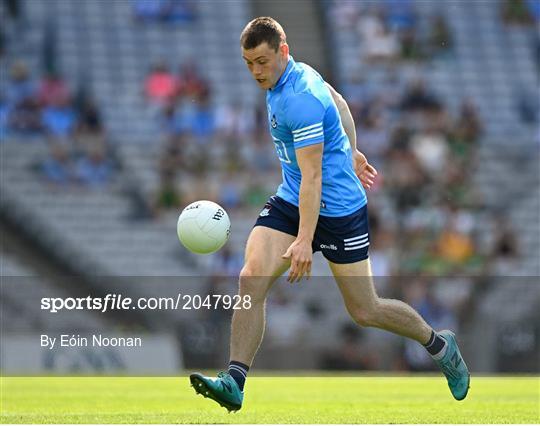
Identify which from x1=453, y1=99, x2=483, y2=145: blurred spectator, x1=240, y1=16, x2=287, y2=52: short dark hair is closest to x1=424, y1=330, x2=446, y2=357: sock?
x1=240, y1=16, x2=287, y2=52: short dark hair

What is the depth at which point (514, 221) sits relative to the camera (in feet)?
72.6

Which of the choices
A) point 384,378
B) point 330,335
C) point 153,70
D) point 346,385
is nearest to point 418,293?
point 330,335

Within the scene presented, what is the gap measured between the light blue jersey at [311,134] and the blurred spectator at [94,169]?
1350cm

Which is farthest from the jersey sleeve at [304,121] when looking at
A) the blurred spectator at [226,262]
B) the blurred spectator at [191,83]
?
the blurred spectator at [191,83]

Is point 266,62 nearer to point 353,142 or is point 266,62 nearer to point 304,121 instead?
point 304,121

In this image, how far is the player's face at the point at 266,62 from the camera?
7.56 metres

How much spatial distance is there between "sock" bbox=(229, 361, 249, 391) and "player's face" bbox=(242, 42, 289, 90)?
5.49ft

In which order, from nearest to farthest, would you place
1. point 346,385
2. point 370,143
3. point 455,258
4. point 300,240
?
point 300,240
point 346,385
point 455,258
point 370,143

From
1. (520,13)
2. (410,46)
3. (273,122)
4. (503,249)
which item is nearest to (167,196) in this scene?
(503,249)

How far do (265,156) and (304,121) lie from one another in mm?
14705

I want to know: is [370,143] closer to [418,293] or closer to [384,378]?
[418,293]

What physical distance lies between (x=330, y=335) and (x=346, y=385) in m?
4.49

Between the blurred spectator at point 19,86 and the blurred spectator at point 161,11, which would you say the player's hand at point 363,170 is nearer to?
the blurred spectator at point 19,86

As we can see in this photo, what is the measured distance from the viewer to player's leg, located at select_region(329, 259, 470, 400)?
8.07m
